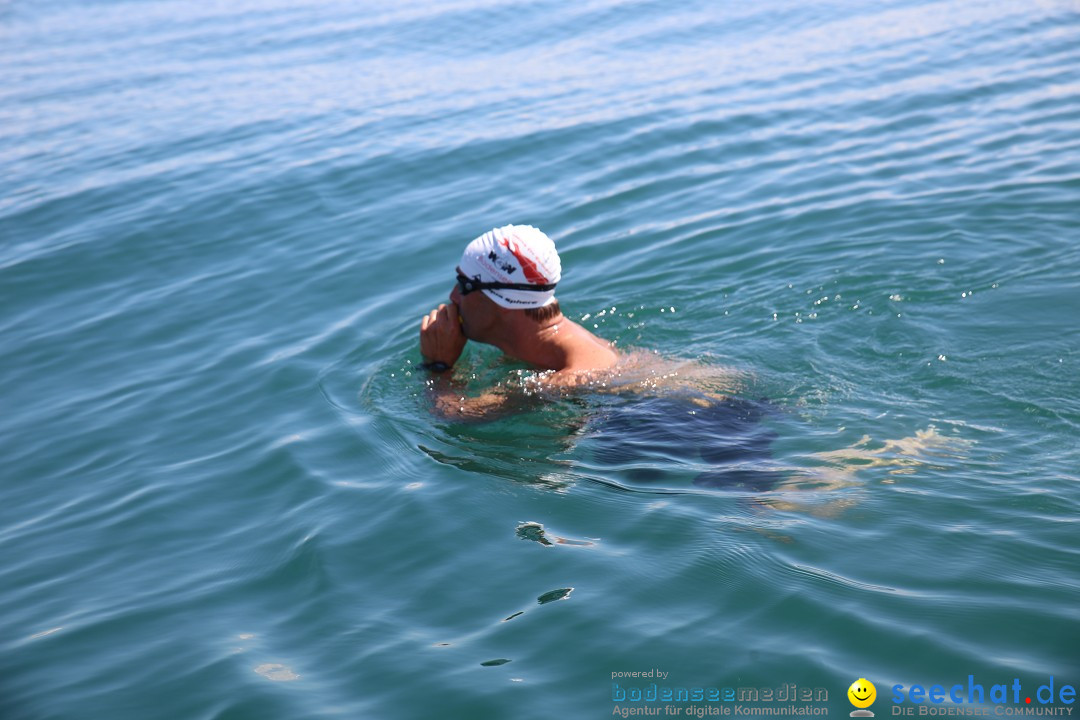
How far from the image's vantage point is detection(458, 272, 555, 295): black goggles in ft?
22.5

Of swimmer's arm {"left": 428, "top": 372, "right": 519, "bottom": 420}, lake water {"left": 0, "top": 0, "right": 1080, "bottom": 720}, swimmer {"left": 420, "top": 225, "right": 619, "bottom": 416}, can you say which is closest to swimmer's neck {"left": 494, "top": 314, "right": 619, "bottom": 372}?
swimmer {"left": 420, "top": 225, "right": 619, "bottom": 416}

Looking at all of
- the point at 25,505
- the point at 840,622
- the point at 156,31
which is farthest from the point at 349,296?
the point at 156,31

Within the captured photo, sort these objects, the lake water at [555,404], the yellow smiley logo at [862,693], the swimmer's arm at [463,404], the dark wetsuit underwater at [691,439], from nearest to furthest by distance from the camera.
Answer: the yellow smiley logo at [862,693] < the lake water at [555,404] < the dark wetsuit underwater at [691,439] < the swimmer's arm at [463,404]

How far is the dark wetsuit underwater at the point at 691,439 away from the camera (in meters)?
6.03

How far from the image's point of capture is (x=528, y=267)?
6805 mm

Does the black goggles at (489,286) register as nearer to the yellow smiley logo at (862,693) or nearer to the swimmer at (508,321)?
the swimmer at (508,321)

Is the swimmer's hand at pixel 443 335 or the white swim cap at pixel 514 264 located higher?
the white swim cap at pixel 514 264

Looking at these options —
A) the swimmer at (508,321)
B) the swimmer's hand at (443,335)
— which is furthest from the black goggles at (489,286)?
the swimmer's hand at (443,335)

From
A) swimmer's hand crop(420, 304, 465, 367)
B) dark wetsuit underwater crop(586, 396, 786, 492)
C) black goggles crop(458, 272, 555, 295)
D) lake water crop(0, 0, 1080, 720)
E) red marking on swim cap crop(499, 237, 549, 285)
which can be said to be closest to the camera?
lake water crop(0, 0, 1080, 720)

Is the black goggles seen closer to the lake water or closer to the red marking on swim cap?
the red marking on swim cap

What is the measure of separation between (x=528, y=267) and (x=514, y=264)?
95mm

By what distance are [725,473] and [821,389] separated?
1.36 metres

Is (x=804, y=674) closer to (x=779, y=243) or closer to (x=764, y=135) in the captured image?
(x=779, y=243)

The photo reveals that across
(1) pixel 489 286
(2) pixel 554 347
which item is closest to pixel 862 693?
(2) pixel 554 347
